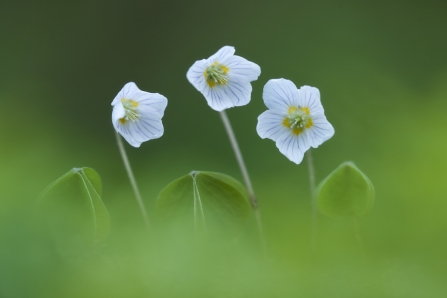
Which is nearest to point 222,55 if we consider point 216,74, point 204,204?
point 216,74

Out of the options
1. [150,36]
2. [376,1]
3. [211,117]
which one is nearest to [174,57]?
[150,36]

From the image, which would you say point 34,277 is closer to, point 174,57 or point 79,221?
point 79,221

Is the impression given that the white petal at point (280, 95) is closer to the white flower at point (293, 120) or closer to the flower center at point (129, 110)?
the white flower at point (293, 120)

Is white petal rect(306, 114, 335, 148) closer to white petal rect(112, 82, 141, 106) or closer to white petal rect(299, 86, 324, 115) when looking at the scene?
white petal rect(299, 86, 324, 115)

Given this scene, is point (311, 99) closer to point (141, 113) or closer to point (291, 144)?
point (291, 144)

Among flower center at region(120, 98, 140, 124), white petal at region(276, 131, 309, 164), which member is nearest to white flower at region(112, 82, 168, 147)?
flower center at region(120, 98, 140, 124)

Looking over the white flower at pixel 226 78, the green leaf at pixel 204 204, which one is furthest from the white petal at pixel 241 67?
the green leaf at pixel 204 204

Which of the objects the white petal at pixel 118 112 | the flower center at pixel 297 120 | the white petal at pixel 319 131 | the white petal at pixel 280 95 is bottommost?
the white petal at pixel 319 131
